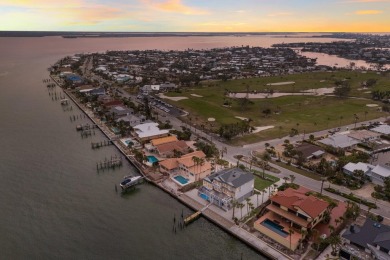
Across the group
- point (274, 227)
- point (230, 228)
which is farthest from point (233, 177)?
point (274, 227)

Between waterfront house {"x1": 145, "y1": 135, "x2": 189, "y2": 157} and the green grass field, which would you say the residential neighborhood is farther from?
the green grass field

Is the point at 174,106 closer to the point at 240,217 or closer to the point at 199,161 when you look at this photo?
the point at 199,161

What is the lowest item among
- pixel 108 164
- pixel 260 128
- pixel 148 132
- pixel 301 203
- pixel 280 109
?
pixel 108 164

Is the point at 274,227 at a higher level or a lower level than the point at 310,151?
lower

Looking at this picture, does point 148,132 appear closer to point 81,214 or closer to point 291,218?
point 81,214

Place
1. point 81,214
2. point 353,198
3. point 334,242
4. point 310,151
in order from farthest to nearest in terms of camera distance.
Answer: point 310,151
point 353,198
point 81,214
point 334,242

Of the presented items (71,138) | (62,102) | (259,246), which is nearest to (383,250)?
(259,246)
